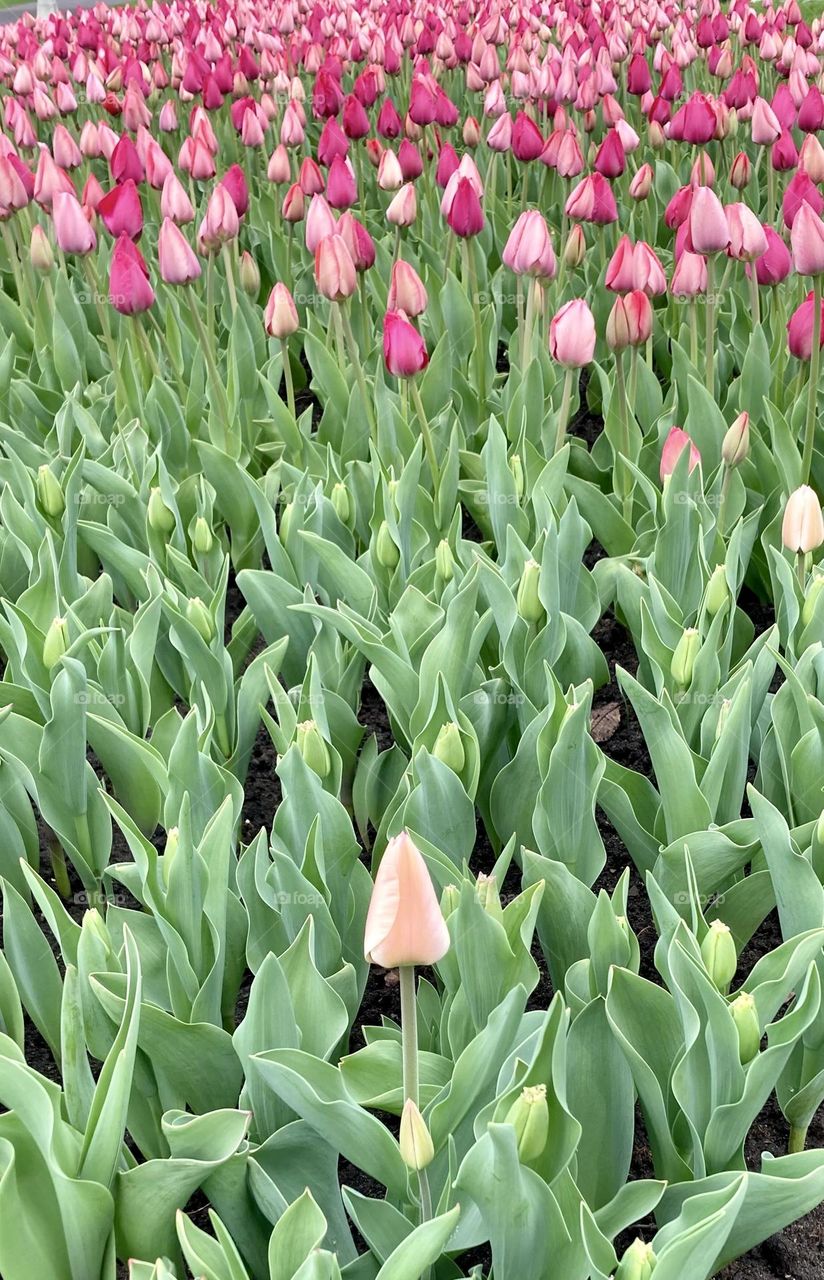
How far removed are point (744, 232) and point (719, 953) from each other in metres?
1.59

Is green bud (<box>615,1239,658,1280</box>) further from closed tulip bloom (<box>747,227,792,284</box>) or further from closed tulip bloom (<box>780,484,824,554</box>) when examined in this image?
closed tulip bloom (<box>747,227,792,284</box>)

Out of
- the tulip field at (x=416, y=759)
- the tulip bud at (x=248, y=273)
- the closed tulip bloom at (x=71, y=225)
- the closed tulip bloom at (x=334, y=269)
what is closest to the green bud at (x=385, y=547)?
the tulip field at (x=416, y=759)

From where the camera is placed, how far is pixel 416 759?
4.93 ft

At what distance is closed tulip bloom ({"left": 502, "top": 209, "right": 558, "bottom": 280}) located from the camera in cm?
243

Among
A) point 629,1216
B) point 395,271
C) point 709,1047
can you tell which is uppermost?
point 395,271

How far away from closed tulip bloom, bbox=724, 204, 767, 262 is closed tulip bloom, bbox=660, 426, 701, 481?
457 mm

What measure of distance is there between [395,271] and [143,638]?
2.86 ft

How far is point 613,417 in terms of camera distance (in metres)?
2.73

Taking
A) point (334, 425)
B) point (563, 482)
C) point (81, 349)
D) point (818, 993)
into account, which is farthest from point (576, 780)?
point (81, 349)

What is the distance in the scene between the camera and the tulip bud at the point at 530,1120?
101 cm

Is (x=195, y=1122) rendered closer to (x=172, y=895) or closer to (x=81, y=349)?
(x=172, y=895)

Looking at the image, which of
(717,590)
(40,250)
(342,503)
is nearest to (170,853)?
(717,590)

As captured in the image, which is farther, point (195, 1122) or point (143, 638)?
point (143, 638)

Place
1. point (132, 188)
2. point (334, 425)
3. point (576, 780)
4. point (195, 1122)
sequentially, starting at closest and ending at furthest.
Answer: point (195, 1122) → point (576, 780) → point (132, 188) → point (334, 425)
